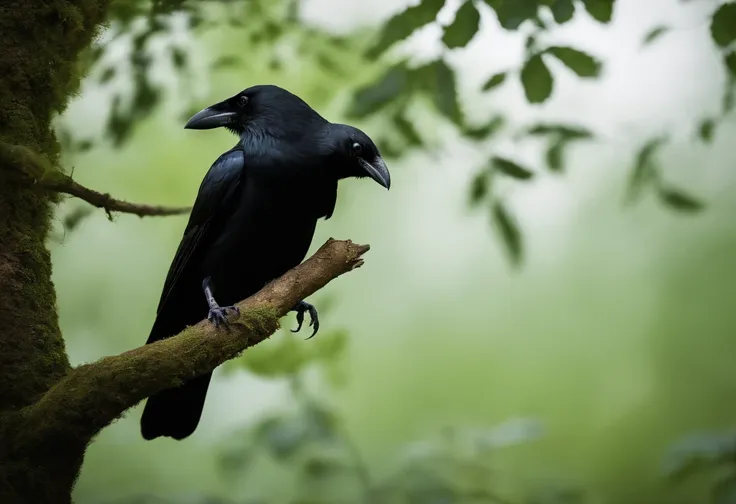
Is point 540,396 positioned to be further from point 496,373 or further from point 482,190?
point 482,190

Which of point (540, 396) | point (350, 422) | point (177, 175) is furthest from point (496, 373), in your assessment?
point (177, 175)

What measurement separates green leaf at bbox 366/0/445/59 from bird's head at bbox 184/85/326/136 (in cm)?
35

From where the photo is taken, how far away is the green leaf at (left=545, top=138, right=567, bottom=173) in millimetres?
3355

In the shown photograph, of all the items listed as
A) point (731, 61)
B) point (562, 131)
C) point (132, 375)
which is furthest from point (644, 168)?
point (132, 375)

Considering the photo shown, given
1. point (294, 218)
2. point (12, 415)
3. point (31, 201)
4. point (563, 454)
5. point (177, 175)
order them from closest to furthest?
point (12, 415)
point (31, 201)
point (294, 218)
point (177, 175)
point (563, 454)

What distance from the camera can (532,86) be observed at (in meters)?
2.54

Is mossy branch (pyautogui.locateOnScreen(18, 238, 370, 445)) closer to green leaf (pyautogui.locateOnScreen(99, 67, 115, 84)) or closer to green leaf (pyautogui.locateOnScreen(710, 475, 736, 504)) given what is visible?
green leaf (pyautogui.locateOnScreen(99, 67, 115, 84))

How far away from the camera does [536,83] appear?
254 cm

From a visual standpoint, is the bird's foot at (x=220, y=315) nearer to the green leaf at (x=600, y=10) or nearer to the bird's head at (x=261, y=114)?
the bird's head at (x=261, y=114)

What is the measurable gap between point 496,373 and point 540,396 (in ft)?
1.17

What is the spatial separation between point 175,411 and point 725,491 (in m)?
1.94

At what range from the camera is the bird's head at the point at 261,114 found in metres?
2.52

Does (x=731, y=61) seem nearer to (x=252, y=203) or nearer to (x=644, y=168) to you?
(x=644, y=168)

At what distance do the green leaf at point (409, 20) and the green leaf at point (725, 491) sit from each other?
6.30ft
